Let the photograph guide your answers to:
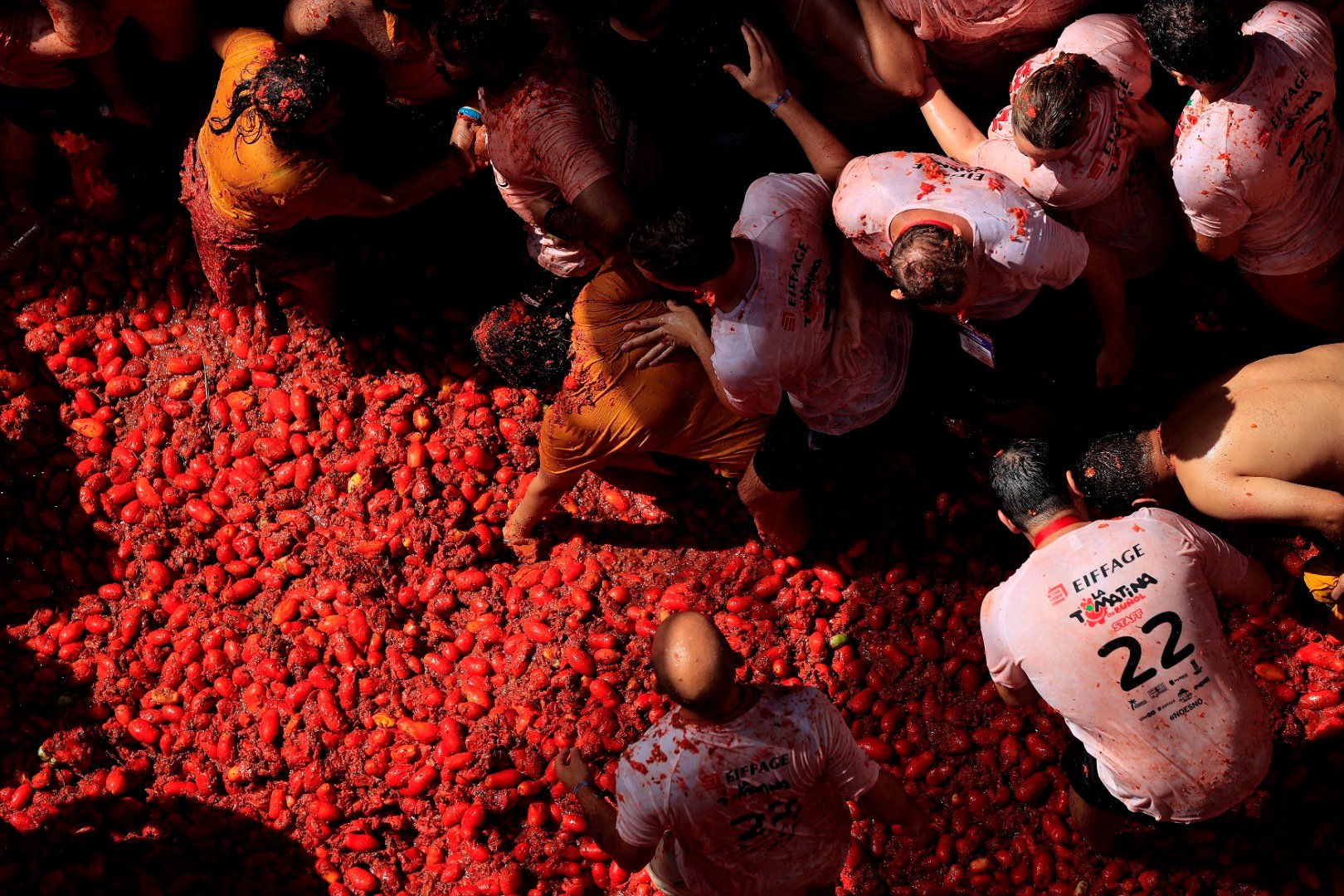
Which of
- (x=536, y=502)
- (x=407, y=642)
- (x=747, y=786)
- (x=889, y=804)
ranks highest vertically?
(x=747, y=786)

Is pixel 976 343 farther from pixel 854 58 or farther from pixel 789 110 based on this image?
pixel 854 58

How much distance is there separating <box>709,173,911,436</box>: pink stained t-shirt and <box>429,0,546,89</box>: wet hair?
2.81 ft

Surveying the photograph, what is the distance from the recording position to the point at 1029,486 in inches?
131

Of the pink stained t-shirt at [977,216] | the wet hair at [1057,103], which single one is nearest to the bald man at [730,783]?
the pink stained t-shirt at [977,216]

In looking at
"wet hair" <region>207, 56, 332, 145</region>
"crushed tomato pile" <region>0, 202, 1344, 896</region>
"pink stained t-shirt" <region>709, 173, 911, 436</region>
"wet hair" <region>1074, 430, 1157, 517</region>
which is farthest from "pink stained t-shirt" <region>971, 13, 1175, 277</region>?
"wet hair" <region>207, 56, 332, 145</region>

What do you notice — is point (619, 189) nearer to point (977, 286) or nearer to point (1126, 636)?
point (977, 286)

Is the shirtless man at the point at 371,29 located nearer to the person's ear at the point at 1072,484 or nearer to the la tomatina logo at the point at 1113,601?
the person's ear at the point at 1072,484

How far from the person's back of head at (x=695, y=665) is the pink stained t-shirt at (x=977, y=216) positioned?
1.24 meters

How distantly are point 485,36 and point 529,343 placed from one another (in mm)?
1228

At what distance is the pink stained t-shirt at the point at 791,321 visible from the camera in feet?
11.2

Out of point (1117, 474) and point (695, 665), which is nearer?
point (695, 665)

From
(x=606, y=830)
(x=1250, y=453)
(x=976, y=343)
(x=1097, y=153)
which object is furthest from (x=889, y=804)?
(x=1097, y=153)

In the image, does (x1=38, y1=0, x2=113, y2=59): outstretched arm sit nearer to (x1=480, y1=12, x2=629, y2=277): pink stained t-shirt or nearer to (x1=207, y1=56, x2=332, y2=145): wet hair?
(x1=207, y1=56, x2=332, y2=145): wet hair

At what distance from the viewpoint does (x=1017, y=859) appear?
4031mm
